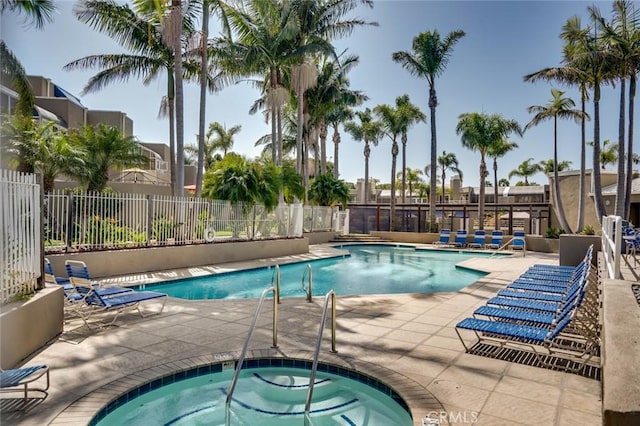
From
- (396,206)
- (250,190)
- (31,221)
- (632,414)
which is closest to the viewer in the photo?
(632,414)

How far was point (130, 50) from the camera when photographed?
1750cm

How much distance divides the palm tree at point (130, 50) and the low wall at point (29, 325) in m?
10.4

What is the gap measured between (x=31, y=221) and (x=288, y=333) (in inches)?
150

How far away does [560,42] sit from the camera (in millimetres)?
21422

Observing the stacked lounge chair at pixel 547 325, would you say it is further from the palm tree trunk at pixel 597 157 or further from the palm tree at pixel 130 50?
the palm tree trunk at pixel 597 157

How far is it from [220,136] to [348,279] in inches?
1275

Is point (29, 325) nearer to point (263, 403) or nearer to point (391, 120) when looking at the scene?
point (263, 403)

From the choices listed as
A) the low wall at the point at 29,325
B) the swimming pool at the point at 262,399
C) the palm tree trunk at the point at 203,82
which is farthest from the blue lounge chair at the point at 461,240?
the low wall at the point at 29,325

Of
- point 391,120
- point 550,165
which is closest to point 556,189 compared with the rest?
point 391,120

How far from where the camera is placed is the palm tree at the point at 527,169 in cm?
5988

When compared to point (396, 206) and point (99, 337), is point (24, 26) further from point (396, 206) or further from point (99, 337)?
point (396, 206)

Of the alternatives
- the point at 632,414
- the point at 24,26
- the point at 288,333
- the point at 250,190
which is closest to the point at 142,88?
the point at 24,26

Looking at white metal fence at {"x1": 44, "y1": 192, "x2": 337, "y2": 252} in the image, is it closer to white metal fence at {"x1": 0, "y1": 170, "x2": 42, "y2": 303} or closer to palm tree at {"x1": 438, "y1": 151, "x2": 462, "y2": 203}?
white metal fence at {"x1": 0, "y1": 170, "x2": 42, "y2": 303}

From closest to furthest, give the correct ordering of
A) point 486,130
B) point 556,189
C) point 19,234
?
1. point 19,234
2. point 556,189
3. point 486,130
